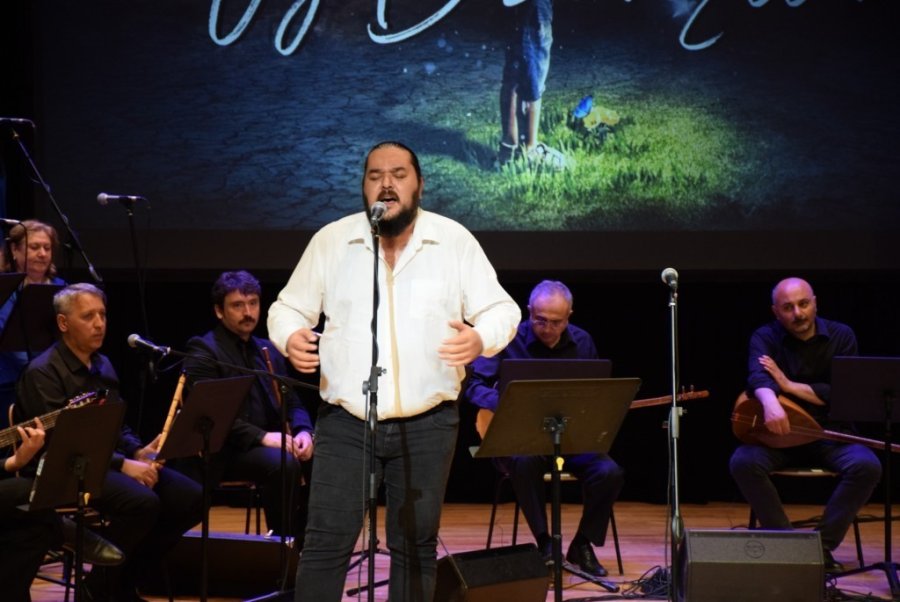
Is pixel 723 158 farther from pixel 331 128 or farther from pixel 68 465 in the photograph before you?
pixel 68 465

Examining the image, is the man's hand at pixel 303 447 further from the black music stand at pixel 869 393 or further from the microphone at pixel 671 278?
the black music stand at pixel 869 393

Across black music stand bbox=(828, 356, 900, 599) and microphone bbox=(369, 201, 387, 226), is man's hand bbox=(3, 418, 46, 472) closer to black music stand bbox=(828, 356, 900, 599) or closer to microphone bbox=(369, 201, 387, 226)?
microphone bbox=(369, 201, 387, 226)

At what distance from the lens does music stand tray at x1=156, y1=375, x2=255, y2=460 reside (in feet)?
14.5

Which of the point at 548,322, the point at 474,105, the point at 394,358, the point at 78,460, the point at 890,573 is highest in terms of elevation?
the point at 474,105

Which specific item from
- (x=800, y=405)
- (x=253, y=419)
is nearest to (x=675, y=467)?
(x=800, y=405)

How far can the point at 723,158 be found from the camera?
22.8 feet

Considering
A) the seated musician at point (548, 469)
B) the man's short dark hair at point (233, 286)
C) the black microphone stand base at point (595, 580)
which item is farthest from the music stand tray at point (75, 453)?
the black microphone stand base at point (595, 580)

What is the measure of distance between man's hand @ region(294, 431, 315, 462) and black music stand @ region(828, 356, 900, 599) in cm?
248

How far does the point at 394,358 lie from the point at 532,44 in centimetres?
407

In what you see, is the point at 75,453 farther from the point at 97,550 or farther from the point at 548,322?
the point at 548,322

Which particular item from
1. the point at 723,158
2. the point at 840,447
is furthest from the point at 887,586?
the point at 723,158

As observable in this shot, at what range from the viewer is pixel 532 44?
7.00 metres

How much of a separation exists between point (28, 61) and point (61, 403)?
321 centimetres

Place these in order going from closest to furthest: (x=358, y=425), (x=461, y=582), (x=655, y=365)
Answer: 1. (x=358, y=425)
2. (x=461, y=582)
3. (x=655, y=365)
